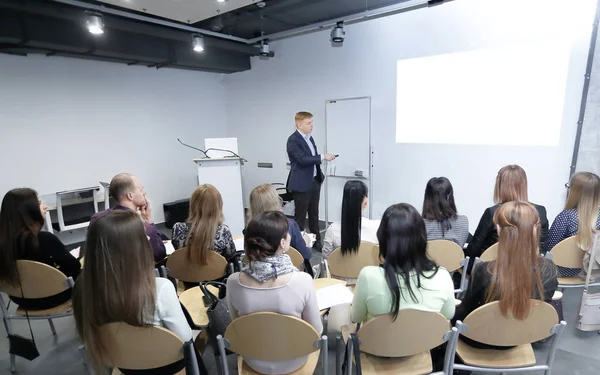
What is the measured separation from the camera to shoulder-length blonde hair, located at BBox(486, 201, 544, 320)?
1.30 m

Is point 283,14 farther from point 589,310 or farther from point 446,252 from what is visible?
point 589,310

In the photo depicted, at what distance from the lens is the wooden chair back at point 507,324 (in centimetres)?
129

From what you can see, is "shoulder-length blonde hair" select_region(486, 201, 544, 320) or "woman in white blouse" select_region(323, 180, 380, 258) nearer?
"shoulder-length blonde hair" select_region(486, 201, 544, 320)

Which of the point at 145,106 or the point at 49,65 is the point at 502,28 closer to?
the point at 145,106

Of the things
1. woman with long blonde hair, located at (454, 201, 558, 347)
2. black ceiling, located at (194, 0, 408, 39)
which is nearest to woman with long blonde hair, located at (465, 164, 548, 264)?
woman with long blonde hair, located at (454, 201, 558, 347)

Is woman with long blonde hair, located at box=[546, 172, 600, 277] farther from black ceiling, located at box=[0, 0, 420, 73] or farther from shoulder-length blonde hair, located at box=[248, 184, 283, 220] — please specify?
black ceiling, located at box=[0, 0, 420, 73]

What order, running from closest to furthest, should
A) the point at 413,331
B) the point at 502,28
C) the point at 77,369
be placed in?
the point at 413,331 → the point at 77,369 → the point at 502,28

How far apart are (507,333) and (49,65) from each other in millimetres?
5321

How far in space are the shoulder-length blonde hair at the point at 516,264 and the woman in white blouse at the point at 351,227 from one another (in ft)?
2.42

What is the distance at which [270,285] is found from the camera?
1291 mm

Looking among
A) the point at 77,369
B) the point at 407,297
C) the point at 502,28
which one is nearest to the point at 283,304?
the point at 407,297

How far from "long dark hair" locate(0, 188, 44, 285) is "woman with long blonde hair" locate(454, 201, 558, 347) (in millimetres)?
2371

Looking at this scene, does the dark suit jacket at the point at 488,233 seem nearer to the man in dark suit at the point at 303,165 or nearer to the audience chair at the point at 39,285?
the man in dark suit at the point at 303,165

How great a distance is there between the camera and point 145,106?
5039 mm
